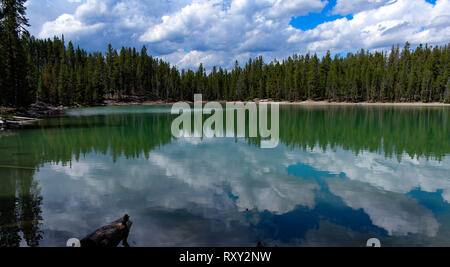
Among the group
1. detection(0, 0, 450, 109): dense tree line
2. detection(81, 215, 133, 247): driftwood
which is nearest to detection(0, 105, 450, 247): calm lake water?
detection(81, 215, 133, 247): driftwood

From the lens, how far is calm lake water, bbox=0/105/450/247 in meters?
8.44

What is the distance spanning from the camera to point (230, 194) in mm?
11820

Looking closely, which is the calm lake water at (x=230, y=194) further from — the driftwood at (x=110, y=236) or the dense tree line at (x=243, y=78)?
the dense tree line at (x=243, y=78)

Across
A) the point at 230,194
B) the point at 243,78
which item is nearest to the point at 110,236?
the point at 230,194

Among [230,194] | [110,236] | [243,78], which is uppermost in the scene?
[243,78]

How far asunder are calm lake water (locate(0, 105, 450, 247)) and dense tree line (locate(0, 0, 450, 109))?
203 feet

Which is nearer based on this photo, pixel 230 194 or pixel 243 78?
pixel 230 194

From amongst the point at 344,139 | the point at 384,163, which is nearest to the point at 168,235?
the point at 384,163

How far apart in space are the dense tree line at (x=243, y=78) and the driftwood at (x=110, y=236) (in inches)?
2755

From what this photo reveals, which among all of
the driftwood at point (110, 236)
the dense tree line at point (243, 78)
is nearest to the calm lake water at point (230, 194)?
the driftwood at point (110, 236)

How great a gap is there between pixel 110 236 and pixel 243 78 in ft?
437

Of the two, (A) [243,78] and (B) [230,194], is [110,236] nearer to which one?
(B) [230,194]

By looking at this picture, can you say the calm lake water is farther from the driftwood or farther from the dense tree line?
the dense tree line

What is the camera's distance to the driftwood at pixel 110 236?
7211 mm
